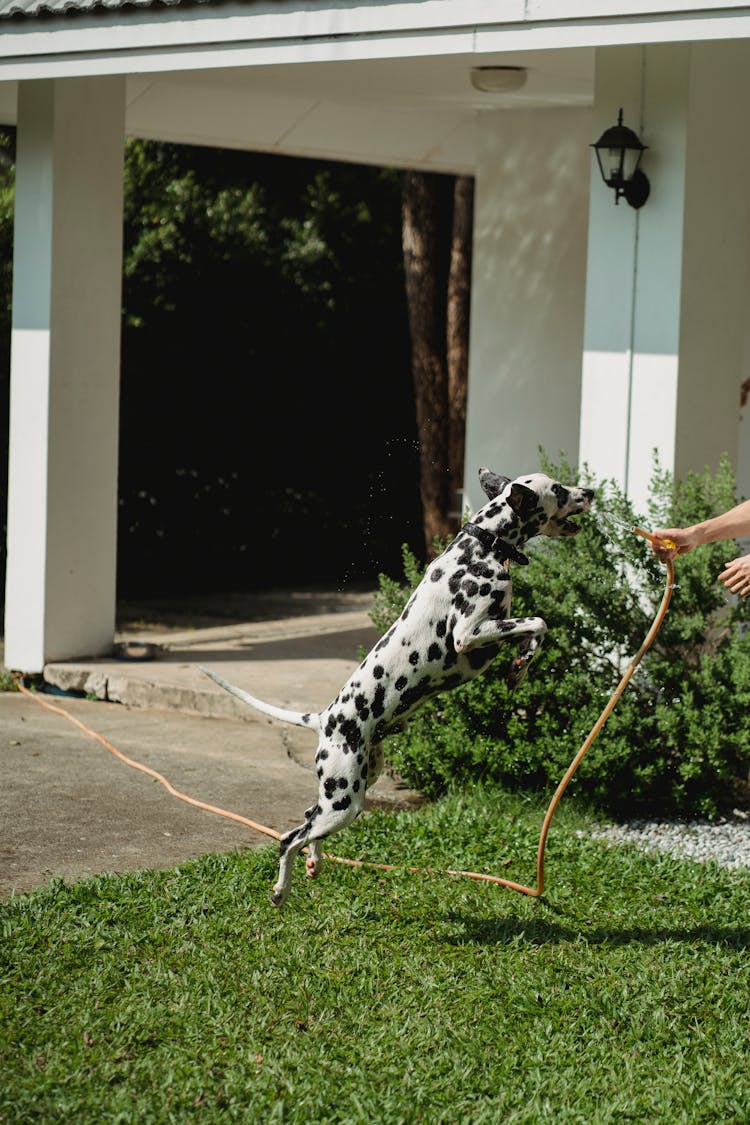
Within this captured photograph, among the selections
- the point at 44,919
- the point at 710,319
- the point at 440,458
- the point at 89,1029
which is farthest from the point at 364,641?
the point at 89,1029

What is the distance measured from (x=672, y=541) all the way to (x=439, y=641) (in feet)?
3.01

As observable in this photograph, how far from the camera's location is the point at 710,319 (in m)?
7.36

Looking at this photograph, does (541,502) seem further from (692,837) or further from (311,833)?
(692,837)

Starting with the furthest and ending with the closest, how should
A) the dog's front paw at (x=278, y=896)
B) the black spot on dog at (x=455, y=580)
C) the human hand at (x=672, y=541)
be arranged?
the dog's front paw at (x=278, y=896), the human hand at (x=672, y=541), the black spot on dog at (x=455, y=580)

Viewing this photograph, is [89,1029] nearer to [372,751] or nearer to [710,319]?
[372,751]

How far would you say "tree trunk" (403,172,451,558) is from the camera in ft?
45.1

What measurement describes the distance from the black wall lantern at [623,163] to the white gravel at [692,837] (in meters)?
3.14

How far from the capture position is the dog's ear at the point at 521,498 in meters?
4.53

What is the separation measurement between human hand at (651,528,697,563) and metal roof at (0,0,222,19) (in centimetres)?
456

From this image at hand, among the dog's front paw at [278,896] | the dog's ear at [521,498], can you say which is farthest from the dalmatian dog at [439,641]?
the dog's front paw at [278,896]

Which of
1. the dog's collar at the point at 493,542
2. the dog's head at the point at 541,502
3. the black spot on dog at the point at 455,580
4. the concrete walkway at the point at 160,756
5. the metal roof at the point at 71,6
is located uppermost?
the metal roof at the point at 71,6

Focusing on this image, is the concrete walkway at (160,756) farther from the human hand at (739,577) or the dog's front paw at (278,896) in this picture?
the human hand at (739,577)

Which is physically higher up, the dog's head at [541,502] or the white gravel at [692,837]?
the dog's head at [541,502]

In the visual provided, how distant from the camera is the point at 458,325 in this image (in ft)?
44.5
